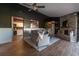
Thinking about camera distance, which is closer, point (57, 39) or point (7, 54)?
point (7, 54)

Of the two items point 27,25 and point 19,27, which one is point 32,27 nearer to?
point 27,25

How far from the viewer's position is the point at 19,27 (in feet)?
8.14

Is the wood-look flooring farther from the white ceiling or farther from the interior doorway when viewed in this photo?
the white ceiling

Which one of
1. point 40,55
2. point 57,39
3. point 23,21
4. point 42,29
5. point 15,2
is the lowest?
point 40,55

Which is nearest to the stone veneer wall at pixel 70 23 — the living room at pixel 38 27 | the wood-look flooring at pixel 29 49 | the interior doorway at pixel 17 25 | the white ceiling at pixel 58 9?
the living room at pixel 38 27

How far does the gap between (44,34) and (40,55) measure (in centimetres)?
49

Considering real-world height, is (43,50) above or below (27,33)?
below

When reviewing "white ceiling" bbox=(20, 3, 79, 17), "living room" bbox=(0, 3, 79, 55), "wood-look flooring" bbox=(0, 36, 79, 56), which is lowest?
"wood-look flooring" bbox=(0, 36, 79, 56)

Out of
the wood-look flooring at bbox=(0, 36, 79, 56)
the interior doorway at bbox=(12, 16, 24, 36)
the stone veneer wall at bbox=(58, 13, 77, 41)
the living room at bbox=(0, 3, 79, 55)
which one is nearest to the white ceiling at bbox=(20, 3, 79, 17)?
the living room at bbox=(0, 3, 79, 55)

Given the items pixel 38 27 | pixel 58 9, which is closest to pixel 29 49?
pixel 38 27

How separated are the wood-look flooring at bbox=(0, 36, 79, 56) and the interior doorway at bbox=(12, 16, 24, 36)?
11 centimetres

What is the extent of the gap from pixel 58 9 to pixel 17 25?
100cm

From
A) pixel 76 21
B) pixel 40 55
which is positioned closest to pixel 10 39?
pixel 40 55

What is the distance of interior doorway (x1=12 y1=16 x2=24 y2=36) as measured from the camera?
2438 millimetres
